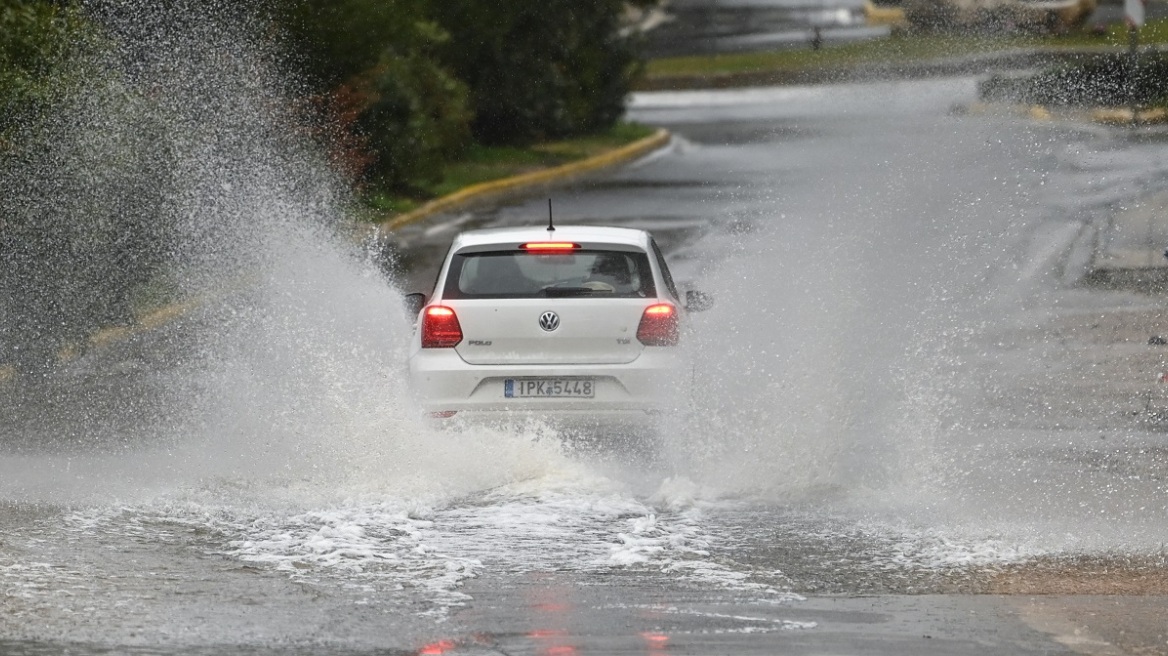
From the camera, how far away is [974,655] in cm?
755

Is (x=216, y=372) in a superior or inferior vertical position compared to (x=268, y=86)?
inferior

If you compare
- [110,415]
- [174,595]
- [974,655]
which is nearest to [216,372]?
[110,415]

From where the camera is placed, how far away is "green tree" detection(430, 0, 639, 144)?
114 ft

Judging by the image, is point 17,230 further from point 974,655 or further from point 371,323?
point 974,655

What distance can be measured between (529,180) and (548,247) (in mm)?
19861

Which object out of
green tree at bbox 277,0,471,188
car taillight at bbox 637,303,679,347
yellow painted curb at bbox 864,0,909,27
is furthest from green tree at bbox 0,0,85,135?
yellow painted curb at bbox 864,0,909,27

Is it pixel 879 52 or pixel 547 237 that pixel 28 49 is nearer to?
pixel 547 237

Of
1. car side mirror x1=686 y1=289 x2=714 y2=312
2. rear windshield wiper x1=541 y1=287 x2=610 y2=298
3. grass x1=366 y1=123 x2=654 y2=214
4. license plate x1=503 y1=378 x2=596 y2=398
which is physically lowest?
grass x1=366 y1=123 x2=654 y2=214

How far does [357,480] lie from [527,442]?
94 centimetres

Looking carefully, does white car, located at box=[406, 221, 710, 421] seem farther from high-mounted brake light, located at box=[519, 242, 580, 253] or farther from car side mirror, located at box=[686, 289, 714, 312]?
car side mirror, located at box=[686, 289, 714, 312]

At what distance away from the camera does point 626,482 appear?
11086mm

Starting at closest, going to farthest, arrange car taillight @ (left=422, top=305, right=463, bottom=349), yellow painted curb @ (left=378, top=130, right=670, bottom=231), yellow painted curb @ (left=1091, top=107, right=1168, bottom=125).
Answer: car taillight @ (left=422, top=305, right=463, bottom=349) → yellow painted curb @ (left=378, top=130, right=670, bottom=231) → yellow painted curb @ (left=1091, top=107, right=1168, bottom=125)

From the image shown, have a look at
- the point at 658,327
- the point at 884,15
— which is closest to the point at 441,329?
the point at 658,327

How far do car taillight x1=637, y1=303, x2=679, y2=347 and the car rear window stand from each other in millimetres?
125
